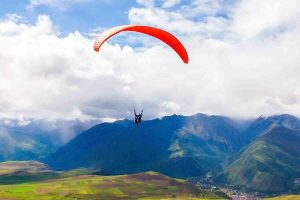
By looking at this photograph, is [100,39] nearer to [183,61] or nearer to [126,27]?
[126,27]

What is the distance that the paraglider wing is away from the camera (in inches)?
1757

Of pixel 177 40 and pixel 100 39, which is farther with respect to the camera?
pixel 177 40

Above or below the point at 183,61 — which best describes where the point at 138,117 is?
below

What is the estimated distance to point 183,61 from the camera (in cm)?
5069

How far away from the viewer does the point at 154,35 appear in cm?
4975

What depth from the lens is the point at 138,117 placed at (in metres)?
50.8


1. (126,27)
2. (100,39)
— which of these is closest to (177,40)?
(126,27)

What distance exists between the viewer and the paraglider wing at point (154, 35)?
44625 millimetres

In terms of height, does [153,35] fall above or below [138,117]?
above

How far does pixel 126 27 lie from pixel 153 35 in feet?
14.6

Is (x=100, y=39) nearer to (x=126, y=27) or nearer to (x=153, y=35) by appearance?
(x=126, y=27)

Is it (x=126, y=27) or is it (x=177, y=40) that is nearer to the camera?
(x=126, y=27)

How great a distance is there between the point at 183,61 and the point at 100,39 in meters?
11.2

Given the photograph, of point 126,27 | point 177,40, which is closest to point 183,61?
point 177,40
